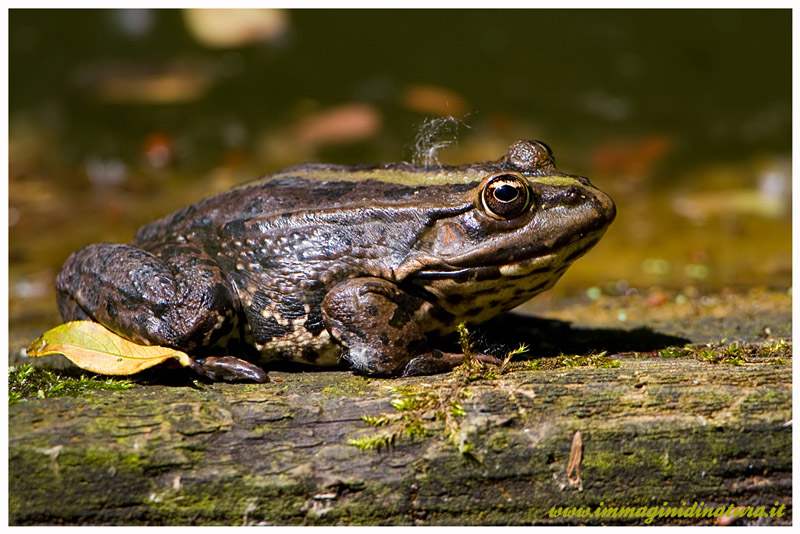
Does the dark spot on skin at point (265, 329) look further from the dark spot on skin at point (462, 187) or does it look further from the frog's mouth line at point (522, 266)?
the dark spot on skin at point (462, 187)

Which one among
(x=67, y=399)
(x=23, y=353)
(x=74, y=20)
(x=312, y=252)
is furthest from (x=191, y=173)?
(x=67, y=399)

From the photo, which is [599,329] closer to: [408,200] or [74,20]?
[408,200]

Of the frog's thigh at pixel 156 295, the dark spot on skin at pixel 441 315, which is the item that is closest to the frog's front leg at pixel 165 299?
the frog's thigh at pixel 156 295

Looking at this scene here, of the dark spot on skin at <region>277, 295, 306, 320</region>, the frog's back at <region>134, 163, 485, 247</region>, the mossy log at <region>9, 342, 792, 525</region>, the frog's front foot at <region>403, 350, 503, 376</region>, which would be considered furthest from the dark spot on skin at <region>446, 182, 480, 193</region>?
the mossy log at <region>9, 342, 792, 525</region>

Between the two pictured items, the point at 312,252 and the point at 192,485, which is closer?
the point at 192,485

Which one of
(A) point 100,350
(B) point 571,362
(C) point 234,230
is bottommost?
(A) point 100,350

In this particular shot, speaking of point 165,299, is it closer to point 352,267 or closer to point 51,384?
point 51,384

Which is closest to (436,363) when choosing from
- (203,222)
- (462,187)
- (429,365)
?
(429,365)
